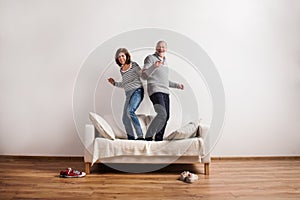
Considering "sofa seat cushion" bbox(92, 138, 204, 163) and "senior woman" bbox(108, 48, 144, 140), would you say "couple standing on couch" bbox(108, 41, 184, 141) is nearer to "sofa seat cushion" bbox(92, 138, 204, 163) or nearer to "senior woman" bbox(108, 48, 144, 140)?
"senior woman" bbox(108, 48, 144, 140)

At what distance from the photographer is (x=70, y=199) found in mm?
2604

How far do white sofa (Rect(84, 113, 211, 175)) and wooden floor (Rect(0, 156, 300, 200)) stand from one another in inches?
5.7

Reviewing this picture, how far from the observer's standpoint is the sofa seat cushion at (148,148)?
3.38 meters

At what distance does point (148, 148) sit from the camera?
339cm

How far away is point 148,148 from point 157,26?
154 cm

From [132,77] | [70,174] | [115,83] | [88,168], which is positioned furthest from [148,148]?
[115,83]

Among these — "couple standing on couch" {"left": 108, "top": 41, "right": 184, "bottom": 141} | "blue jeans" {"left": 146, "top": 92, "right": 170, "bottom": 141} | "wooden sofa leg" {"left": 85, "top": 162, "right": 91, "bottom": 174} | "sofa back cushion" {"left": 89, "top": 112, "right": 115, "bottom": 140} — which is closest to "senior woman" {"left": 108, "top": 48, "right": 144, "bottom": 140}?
"couple standing on couch" {"left": 108, "top": 41, "right": 184, "bottom": 141}

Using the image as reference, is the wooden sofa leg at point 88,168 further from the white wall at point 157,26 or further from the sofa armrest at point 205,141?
the sofa armrest at point 205,141

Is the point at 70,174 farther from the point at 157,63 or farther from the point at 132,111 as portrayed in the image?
the point at 157,63

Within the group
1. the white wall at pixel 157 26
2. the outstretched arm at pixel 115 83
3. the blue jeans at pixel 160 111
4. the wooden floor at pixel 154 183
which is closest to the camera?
the wooden floor at pixel 154 183

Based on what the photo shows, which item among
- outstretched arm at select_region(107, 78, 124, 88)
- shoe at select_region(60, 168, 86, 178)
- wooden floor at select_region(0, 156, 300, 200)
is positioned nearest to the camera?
wooden floor at select_region(0, 156, 300, 200)

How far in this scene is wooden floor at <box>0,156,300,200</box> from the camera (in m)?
2.71

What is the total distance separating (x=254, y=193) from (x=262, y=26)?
7.26 ft

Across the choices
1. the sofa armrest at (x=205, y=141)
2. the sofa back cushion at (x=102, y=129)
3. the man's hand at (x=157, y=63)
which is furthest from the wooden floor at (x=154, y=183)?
the man's hand at (x=157, y=63)
